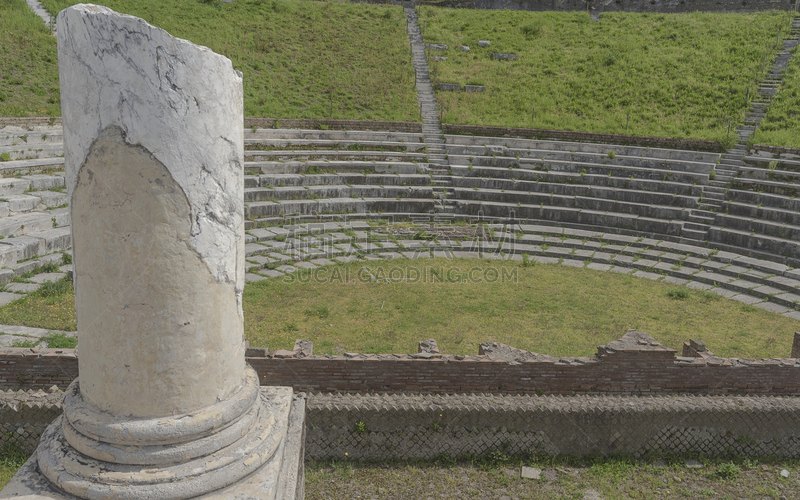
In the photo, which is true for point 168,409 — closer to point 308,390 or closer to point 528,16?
point 308,390

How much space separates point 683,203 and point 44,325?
13.6 metres

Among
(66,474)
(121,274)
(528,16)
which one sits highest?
(528,16)

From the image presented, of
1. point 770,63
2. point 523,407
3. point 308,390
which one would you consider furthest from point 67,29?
point 770,63

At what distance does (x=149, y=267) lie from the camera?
2.45 metres

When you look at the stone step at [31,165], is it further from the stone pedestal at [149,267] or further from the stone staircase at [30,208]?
the stone pedestal at [149,267]

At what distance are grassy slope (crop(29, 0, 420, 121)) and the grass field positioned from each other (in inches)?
334

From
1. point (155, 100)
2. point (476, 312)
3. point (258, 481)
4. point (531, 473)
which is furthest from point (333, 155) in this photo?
point (258, 481)

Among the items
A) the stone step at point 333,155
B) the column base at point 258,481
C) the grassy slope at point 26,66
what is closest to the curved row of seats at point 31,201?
the grassy slope at point 26,66

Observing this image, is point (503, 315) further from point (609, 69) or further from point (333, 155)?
point (609, 69)

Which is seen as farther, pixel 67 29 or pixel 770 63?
pixel 770 63

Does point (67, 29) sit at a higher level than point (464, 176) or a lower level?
higher

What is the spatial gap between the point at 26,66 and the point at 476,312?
14.4 m

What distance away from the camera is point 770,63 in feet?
62.4

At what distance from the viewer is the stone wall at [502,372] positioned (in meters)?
5.48
